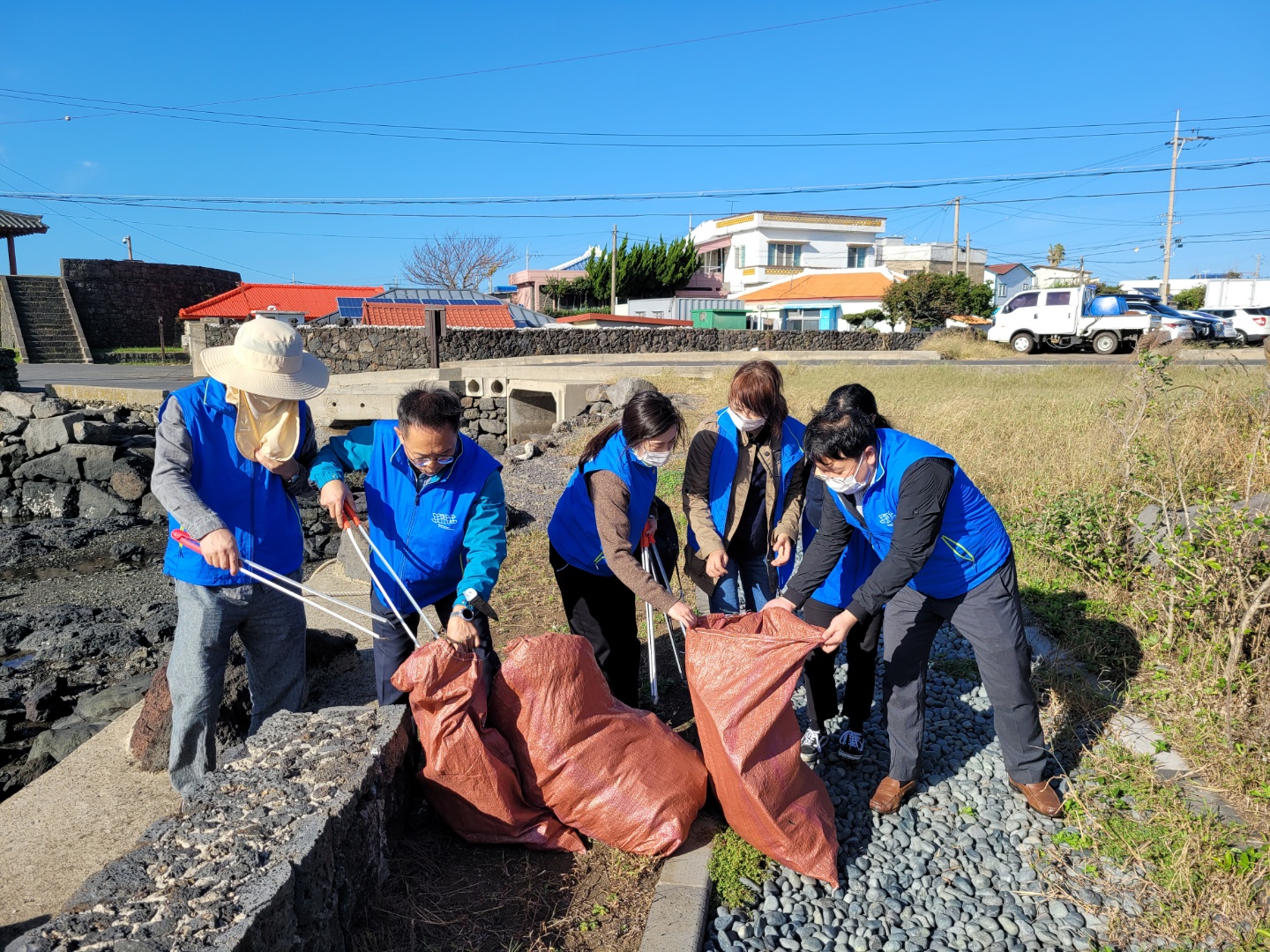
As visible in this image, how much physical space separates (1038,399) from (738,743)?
8.52 meters

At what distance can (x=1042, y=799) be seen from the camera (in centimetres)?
282

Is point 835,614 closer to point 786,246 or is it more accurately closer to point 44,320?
point 44,320

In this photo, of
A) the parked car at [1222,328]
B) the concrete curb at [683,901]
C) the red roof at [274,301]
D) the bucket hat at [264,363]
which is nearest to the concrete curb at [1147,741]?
the concrete curb at [683,901]

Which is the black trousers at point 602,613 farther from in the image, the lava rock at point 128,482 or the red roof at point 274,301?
the red roof at point 274,301

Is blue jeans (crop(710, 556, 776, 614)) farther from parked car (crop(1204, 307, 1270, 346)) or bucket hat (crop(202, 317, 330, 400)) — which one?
parked car (crop(1204, 307, 1270, 346))

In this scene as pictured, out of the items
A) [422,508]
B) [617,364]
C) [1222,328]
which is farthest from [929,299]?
[422,508]

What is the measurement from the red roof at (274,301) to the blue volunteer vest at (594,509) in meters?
30.0

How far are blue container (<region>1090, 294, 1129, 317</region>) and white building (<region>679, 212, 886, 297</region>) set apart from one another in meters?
29.3

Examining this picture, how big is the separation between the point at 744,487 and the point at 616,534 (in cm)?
68

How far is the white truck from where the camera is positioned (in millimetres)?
18359

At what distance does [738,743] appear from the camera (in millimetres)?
2416

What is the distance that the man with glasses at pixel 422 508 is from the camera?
2.72m

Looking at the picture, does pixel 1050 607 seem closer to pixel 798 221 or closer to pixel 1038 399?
pixel 1038 399

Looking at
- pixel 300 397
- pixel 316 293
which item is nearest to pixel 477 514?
pixel 300 397
